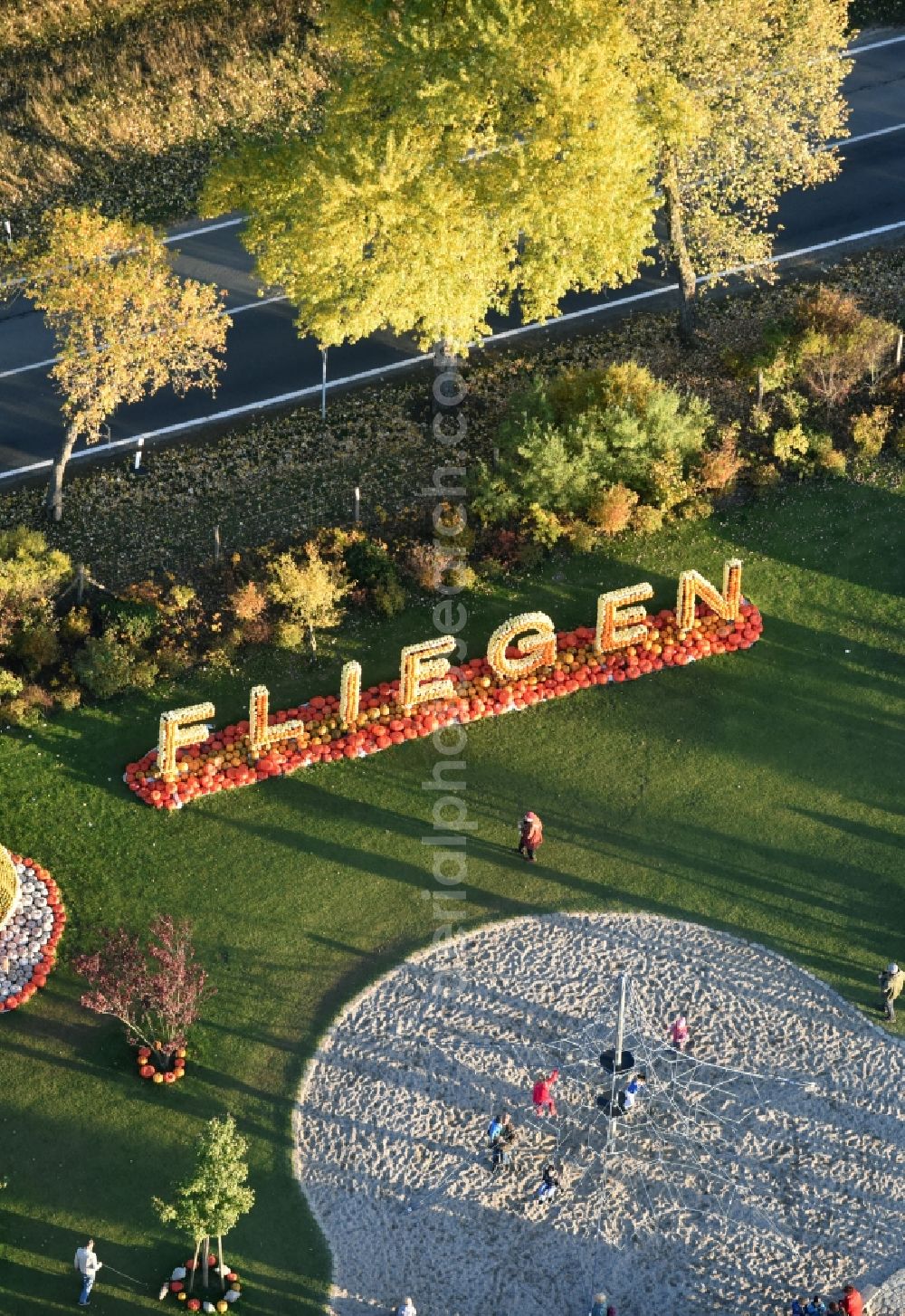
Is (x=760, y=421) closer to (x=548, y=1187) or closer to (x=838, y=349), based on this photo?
(x=838, y=349)

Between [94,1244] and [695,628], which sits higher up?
[695,628]

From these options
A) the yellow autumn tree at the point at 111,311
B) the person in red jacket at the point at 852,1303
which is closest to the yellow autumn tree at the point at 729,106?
the yellow autumn tree at the point at 111,311

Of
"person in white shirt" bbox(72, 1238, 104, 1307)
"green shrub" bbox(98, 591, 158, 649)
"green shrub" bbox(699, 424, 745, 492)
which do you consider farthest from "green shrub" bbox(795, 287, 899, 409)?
"person in white shirt" bbox(72, 1238, 104, 1307)

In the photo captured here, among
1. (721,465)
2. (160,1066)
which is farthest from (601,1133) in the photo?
(721,465)

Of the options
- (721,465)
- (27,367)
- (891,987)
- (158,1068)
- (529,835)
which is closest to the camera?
(158,1068)

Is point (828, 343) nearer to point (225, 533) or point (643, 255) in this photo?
point (643, 255)

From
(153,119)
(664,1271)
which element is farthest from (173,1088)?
(153,119)
